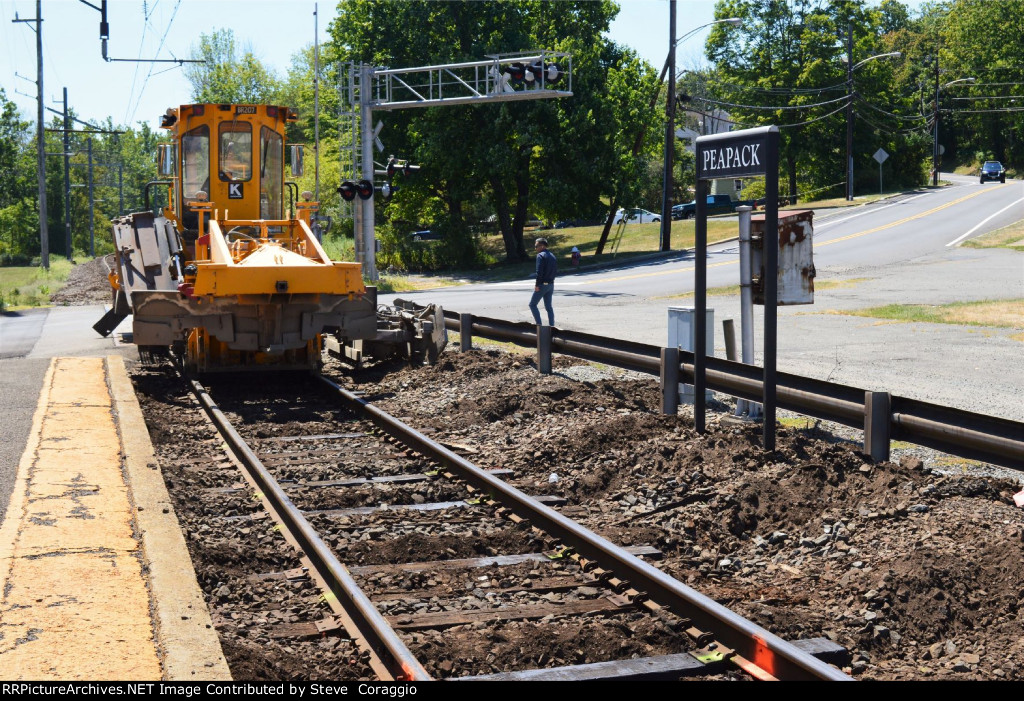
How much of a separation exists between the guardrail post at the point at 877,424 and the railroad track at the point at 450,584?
2.42m

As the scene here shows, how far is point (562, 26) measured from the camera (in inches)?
1923

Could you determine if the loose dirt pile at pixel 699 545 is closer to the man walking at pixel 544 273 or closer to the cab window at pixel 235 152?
the cab window at pixel 235 152

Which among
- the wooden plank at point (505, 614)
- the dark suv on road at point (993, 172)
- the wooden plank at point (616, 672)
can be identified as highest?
the dark suv on road at point (993, 172)

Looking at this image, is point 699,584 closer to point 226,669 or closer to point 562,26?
point 226,669

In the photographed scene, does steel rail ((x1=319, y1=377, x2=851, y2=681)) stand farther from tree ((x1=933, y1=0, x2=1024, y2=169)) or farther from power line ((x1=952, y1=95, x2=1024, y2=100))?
power line ((x1=952, y1=95, x2=1024, y2=100))

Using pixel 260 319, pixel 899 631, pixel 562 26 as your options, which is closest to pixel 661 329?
pixel 260 319

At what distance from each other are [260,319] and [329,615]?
8853 mm

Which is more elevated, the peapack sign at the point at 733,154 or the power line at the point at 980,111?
the power line at the point at 980,111

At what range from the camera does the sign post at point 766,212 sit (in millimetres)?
9242

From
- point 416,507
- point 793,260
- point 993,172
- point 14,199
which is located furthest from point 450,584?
point 14,199

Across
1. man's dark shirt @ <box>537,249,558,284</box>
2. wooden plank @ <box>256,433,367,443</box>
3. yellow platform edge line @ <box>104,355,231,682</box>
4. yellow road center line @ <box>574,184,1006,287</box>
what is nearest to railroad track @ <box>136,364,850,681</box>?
yellow platform edge line @ <box>104,355,231,682</box>

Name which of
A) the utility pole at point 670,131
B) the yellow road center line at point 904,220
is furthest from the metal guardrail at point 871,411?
the utility pole at point 670,131

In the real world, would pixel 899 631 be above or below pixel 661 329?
below

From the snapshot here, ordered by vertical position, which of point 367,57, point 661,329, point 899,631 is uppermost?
point 367,57
